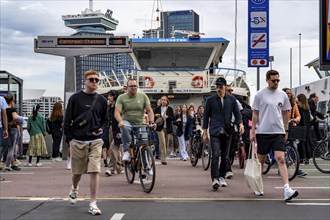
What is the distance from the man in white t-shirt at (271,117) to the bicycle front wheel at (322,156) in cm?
333

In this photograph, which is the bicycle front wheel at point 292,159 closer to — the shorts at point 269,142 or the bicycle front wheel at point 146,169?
the shorts at point 269,142

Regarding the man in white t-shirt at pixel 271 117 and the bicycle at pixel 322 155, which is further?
the bicycle at pixel 322 155

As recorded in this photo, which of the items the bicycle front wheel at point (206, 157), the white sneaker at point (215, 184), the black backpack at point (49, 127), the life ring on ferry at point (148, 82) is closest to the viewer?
the white sneaker at point (215, 184)

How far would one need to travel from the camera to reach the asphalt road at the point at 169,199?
21.7ft

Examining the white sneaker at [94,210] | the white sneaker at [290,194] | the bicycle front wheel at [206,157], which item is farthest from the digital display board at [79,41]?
the white sneaker at [94,210]

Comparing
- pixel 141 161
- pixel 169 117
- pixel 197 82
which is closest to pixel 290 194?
pixel 141 161

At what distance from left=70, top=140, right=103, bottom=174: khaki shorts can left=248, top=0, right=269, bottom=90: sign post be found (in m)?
5.67

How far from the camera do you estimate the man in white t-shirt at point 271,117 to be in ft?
25.8

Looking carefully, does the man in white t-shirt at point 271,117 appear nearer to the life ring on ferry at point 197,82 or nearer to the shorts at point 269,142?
the shorts at point 269,142

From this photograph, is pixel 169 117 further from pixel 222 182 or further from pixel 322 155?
pixel 222 182

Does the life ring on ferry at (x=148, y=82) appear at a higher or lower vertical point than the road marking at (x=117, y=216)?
higher

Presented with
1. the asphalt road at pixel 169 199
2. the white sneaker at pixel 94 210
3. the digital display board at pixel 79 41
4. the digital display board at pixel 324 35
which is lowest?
the asphalt road at pixel 169 199

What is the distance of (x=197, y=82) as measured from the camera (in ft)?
89.5

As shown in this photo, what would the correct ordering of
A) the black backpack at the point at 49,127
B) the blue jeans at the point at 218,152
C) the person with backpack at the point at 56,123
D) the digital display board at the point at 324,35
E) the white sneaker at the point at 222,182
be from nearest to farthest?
the digital display board at the point at 324,35, the blue jeans at the point at 218,152, the white sneaker at the point at 222,182, the person with backpack at the point at 56,123, the black backpack at the point at 49,127
